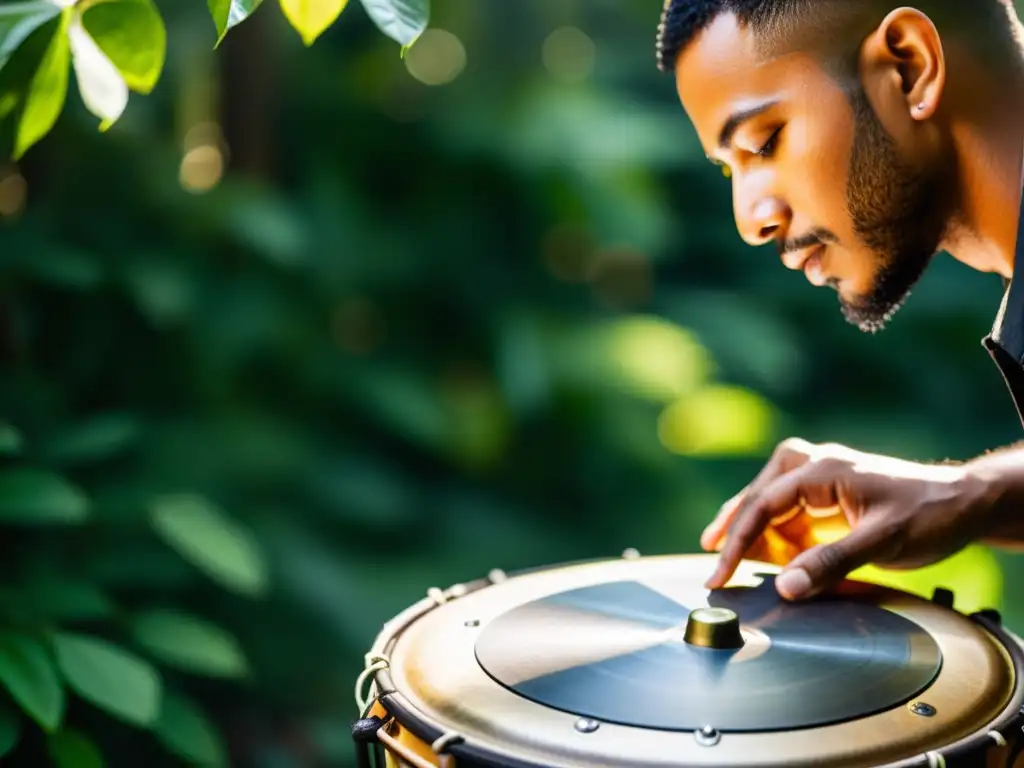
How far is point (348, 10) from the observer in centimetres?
319

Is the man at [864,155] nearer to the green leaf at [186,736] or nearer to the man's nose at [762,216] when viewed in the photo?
the man's nose at [762,216]

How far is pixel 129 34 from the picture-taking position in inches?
48.3

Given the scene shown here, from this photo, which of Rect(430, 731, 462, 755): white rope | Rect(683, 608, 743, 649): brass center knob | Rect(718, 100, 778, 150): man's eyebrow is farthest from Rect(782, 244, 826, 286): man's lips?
Rect(430, 731, 462, 755): white rope

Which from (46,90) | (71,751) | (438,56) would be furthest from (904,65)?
(438,56)

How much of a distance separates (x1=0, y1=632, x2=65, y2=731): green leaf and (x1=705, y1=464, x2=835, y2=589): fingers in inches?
37.5

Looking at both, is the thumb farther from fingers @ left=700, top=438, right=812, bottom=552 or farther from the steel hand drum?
fingers @ left=700, top=438, right=812, bottom=552

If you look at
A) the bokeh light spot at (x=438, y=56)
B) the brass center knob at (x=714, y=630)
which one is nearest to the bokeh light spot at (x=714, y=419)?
the bokeh light spot at (x=438, y=56)

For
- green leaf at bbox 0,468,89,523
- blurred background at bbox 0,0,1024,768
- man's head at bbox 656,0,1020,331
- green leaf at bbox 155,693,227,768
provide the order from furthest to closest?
blurred background at bbox 0,0,1024,768 → green leaf at bbox 155,693,227,768 → green leaf at bbox 0,468,89,523 → man's head at bbox 656,0,1020,331

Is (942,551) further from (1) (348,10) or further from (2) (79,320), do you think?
(1) (348,10)

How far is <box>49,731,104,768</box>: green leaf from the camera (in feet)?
5.63

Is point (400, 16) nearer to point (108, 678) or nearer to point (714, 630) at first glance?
point (714, 630)

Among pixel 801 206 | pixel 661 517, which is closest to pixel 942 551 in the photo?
pixel 801 206

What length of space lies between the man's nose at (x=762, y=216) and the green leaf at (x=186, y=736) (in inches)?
51.1

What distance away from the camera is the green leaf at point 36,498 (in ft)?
6.05
